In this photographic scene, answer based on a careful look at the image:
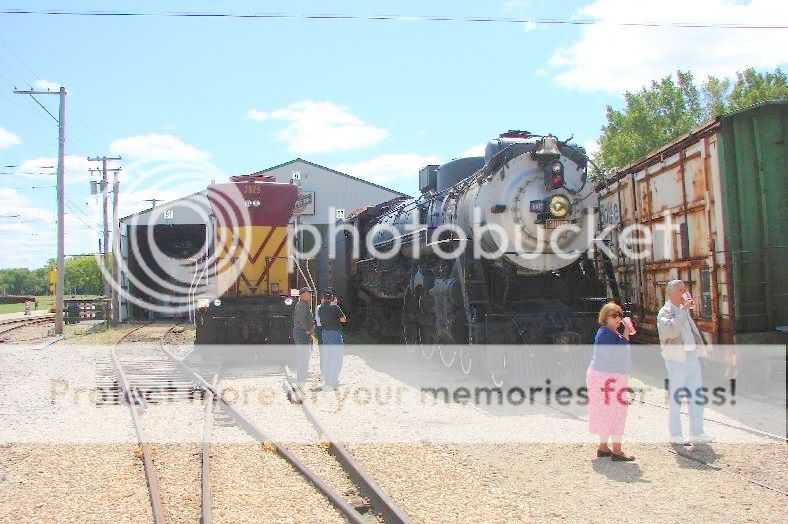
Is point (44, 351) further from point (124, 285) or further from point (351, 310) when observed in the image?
point (124, 285)

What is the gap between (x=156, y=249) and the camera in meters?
31.1

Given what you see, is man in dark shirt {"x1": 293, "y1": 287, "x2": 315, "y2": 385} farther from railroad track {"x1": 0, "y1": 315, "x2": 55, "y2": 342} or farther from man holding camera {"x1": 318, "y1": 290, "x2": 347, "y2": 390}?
railroad track {"x1": 0, "y1": 315, "x2": 55, "y2": 342}

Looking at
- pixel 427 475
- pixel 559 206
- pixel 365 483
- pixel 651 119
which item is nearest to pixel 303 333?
pixel 559 206

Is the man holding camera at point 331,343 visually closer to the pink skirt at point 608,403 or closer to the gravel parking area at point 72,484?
the gravel parking area at point 72,484

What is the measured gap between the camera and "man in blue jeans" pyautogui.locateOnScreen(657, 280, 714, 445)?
6531mm

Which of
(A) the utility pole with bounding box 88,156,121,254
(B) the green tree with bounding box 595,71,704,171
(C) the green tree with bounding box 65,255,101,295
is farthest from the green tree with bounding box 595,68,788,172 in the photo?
(C) the green tree with bounding box 65,255,101,295

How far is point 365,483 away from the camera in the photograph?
537cm

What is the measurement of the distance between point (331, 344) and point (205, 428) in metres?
3.33

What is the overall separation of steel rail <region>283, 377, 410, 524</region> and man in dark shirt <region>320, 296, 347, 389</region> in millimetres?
2672

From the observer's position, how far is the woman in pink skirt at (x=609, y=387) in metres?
6.18

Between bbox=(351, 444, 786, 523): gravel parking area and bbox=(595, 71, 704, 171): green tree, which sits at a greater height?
bbox=(595, 71, 704, 171): green tree

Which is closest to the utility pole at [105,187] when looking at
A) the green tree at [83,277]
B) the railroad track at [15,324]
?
the railroad track at [15,324]

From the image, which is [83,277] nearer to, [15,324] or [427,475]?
[15,324]

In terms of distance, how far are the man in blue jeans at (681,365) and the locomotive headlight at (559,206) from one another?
3.04 meters
